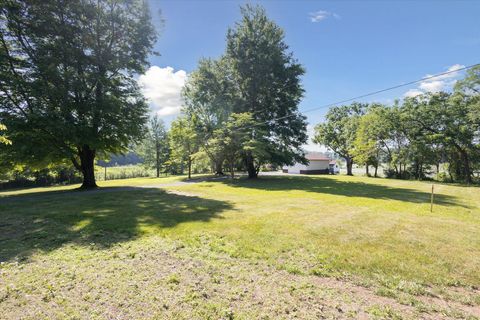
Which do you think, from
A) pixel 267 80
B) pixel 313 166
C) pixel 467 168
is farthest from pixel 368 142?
pixel 267 80

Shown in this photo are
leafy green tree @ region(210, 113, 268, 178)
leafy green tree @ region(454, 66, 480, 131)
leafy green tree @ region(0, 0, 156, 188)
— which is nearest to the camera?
leafy green tree @ region(0, 0, 156, 188)

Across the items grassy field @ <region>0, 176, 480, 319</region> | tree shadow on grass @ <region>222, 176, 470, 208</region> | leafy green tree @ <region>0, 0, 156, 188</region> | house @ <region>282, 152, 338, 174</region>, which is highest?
leafy green tree @ <region>0, 0, 156, 188</region>

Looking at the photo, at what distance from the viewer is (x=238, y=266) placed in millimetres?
4105

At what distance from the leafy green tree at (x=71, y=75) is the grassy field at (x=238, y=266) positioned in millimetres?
6899

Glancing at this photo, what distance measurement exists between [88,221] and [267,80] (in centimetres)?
1943

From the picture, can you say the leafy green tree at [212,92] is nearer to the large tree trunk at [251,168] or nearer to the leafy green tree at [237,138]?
the leafy green tree at [237,138]

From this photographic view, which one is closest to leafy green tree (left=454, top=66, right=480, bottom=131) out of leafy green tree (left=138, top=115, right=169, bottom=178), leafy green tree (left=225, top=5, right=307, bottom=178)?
leafy green tree (left=225, top=5, right=307, bottom=178)

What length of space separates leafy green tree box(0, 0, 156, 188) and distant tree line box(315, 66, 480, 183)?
28.4 meters

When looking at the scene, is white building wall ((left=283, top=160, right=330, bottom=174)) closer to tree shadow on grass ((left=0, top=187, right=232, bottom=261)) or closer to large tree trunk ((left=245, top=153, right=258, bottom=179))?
large tree trunk ((left=245, top=153, right=258, bottom=179))

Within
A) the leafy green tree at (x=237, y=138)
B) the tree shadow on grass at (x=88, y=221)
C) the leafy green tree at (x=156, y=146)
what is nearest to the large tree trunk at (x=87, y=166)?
the tree shadow on grass at (x=88, y=221)

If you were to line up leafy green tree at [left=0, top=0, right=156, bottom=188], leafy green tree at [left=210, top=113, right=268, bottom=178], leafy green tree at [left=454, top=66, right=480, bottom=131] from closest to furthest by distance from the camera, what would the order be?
leafy green tree at [left=0, top=0, right=156, bottom=188] → leafy green tree at [left=210, top=113, right=268, bottom=178] → leafy green tree at [left=454, top=66, right=480, bottom=131]

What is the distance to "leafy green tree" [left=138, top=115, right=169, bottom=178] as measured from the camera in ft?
120

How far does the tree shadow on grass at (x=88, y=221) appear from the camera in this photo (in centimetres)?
504

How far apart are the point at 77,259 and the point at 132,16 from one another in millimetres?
17335
